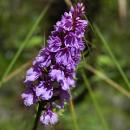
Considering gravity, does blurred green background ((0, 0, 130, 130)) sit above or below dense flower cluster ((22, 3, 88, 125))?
above

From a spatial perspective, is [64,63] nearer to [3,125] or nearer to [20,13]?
[3,125]

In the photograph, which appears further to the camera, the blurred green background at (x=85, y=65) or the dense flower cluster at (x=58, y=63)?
the blurred green background at (x=85, y=65)

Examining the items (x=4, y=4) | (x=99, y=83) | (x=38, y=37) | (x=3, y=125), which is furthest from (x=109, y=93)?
(x=4, y=4)

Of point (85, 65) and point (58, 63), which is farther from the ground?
point (85, 65)

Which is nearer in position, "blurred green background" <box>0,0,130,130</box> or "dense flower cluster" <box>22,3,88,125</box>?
"dense flower cluster" <box>22,3,88,125</box>
